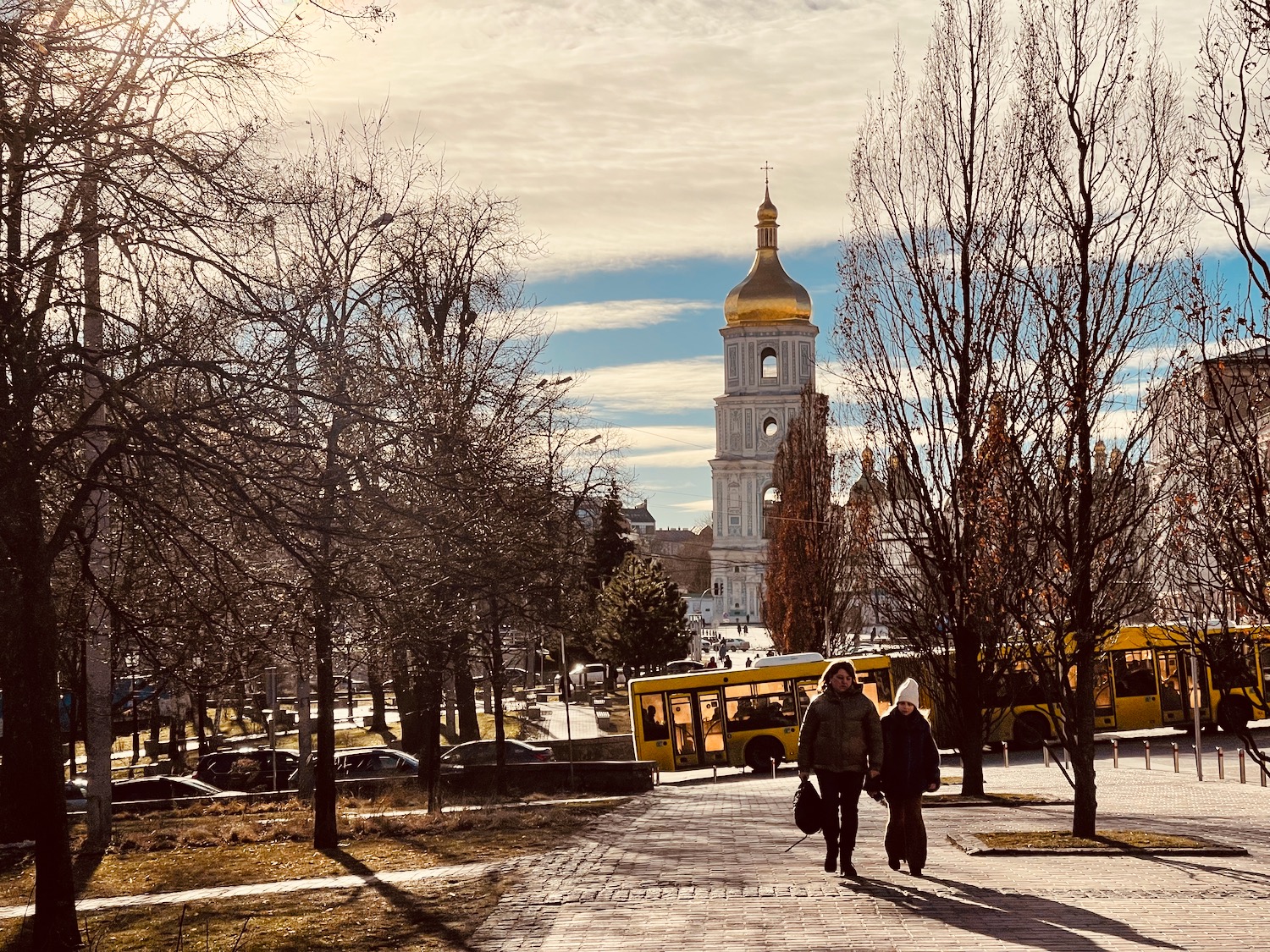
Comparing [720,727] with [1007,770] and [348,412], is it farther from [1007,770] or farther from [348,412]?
[348,412]

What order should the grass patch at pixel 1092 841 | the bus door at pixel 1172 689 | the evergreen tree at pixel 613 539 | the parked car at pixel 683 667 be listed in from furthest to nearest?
the evergreen tree at pixel 613 539 < the parked car at pixel 683 667 < the bus door at pixel 1172 689 < the grass patch at pixel 1092 841

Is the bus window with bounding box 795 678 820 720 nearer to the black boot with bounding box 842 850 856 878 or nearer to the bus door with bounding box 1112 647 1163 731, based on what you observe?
the bus door with bounding box 1112 647 1163 731

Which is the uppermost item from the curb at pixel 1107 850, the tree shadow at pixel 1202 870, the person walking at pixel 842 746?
the person walking at pixel 842 746

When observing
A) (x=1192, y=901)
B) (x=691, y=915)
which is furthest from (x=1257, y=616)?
(x=691, y=915)

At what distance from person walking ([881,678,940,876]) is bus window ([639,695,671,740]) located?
929 inches

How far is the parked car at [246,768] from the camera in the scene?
102 feet

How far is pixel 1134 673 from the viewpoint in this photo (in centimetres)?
3578

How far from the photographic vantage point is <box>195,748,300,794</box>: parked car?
1226 inches

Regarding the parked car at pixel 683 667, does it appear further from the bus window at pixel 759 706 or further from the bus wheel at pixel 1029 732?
the bus wheel at pixel 1029 732

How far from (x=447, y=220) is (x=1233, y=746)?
1854cm

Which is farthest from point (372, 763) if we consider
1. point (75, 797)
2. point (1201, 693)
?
point (1201, 693)

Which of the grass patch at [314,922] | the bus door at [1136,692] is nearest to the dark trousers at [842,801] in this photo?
the grass patch at [314,922]

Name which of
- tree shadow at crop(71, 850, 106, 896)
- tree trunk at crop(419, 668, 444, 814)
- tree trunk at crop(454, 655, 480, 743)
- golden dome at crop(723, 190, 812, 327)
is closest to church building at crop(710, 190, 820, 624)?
golden dome at crop(723, 190, 812, 327)

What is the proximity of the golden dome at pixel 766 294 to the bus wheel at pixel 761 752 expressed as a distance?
102 metres
